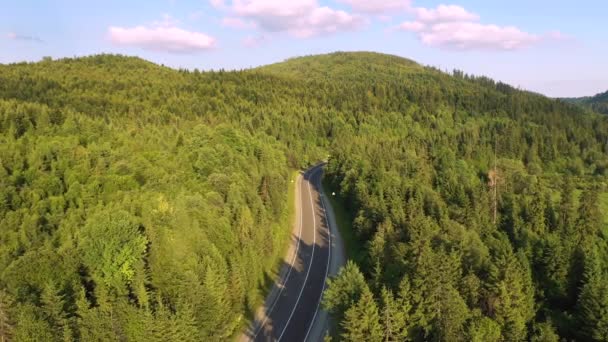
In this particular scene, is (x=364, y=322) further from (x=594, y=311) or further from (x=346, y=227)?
(x=346, y=227)

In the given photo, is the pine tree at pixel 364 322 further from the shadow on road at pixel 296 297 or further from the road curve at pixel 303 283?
the shadow on road at pixel 296 297

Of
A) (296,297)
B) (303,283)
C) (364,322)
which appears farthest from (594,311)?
(303,283)

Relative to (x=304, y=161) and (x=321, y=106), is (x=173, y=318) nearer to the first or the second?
(x=304, y=161)


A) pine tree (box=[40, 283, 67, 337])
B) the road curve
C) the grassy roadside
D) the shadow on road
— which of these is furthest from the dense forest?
the road curve

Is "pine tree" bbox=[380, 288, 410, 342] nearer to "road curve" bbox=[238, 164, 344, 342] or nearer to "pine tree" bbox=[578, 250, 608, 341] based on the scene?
"road curve" bbox=[238, 164, 344, 342]

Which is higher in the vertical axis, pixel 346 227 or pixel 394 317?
pixel 394 317
